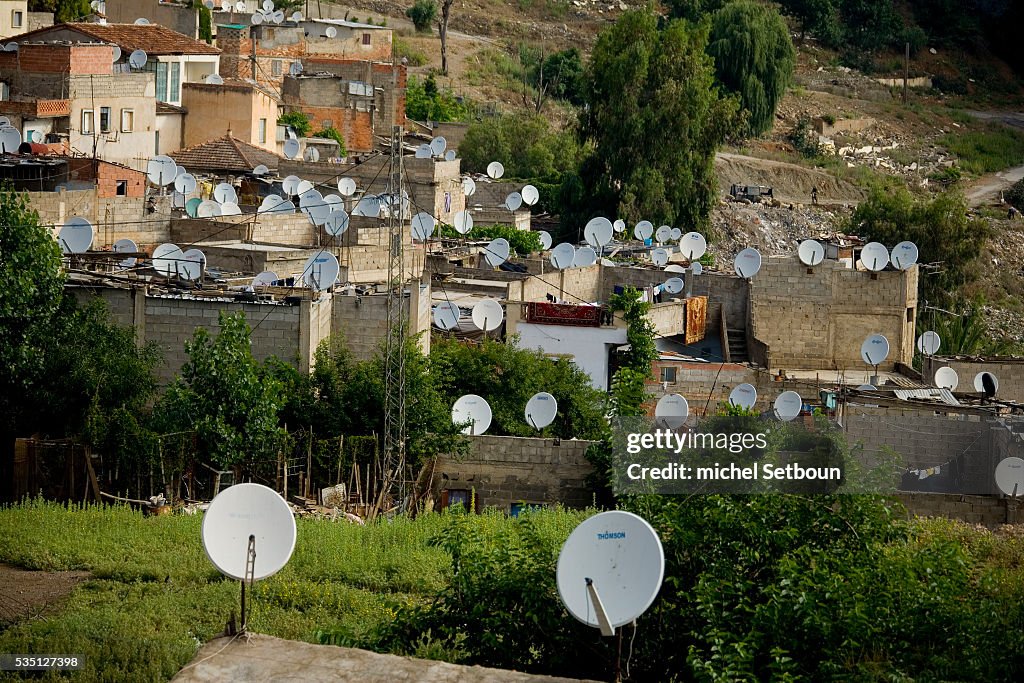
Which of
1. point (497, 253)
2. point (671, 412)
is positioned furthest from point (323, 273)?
point (497, 253)

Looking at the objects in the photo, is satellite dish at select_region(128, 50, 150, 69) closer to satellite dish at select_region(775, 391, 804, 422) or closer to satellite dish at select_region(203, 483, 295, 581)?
satellite dish at select_region(775, 391, 804, 422)

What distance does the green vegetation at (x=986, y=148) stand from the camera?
183 ft

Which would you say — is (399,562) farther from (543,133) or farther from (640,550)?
(543,133)

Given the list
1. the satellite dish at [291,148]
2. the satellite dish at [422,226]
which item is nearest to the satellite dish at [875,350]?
the satellite dish at [422,226]

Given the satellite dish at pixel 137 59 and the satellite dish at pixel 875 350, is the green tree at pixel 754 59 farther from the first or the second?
the satellite dish at pixel 875 350

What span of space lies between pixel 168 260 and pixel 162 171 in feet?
26.3

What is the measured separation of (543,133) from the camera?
1724 inches

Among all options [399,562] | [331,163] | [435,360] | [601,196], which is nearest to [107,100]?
[331,163]

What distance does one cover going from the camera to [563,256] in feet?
86.3

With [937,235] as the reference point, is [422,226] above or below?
above

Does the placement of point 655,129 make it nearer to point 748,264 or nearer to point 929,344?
point 748,264

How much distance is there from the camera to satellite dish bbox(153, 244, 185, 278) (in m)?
20.0

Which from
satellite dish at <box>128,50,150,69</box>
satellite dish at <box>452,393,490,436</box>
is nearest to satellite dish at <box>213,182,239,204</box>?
satellite dish at <box>128,50,150,69</box>

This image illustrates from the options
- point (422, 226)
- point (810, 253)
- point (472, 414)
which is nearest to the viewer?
point (472, 414)
